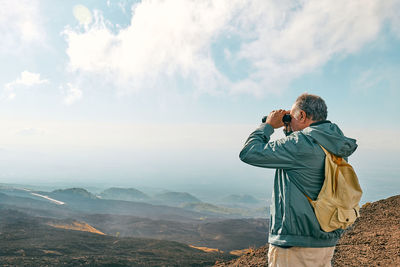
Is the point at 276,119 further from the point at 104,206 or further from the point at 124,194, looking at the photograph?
the point at 124,194

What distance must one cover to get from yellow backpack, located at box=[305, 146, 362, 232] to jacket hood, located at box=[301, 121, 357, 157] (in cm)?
5

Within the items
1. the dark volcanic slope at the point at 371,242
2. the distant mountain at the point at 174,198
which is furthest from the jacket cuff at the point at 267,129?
the distant mountain at the point at 174,198

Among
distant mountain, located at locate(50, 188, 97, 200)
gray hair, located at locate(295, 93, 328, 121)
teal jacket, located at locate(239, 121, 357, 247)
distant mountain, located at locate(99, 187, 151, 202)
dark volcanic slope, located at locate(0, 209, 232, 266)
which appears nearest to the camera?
teal jacket, located at locate(239, 121, 357, 247)

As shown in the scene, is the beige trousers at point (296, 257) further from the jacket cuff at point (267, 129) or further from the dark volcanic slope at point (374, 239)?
the dark volcanic slope at point (374, 239)

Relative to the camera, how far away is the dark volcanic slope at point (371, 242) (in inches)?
230

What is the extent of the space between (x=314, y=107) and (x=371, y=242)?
6115mm

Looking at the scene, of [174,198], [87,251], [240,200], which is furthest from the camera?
[240,200]

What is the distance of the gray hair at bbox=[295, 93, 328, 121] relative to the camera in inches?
89.2

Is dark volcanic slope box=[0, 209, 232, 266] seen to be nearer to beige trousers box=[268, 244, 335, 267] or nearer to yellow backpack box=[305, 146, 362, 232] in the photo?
beige trousers box=[268, 244, 335, 267]

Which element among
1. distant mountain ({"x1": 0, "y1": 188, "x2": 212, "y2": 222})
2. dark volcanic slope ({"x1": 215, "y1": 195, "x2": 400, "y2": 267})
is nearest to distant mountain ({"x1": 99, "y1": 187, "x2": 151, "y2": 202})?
distant mountain ({"x1": 0, "y1": 188, "x2": 212, "y2": 222})

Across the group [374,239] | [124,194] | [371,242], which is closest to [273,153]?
[371,242]

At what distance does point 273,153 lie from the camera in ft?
6.93

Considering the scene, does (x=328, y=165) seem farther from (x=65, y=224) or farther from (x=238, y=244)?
(x=65, y=224)

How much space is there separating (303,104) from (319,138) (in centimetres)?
32
